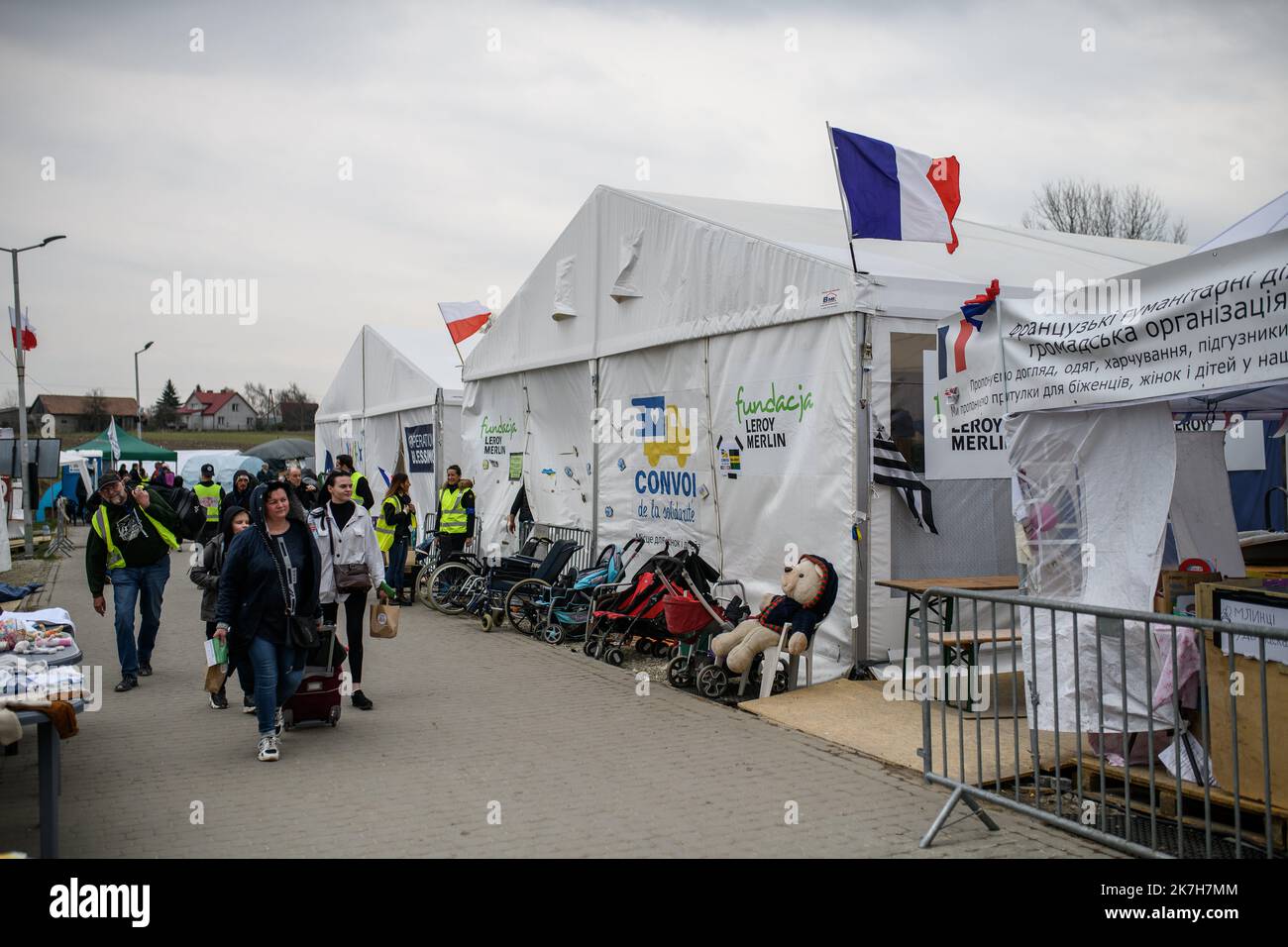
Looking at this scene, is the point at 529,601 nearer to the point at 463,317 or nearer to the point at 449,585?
the point at 449,585

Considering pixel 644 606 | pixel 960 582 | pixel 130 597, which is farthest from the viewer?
pixel 644 606

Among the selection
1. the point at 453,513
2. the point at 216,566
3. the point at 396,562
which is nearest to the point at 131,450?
the point at 453,513

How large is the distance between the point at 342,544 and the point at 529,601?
14.4 feet

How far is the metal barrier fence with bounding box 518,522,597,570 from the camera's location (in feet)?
42.9

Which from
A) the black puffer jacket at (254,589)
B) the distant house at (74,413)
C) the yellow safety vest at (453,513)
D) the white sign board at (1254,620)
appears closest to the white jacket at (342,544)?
the black puffer jacket at (254,589)

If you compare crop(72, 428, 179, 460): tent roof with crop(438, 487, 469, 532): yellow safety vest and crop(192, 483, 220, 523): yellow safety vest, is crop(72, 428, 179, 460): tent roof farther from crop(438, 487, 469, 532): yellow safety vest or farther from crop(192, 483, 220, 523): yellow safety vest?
crop(438, 487, 469, 532): yellow safety vest

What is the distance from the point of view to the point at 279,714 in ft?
23.7

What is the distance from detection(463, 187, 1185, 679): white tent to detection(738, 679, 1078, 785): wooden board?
617 mm

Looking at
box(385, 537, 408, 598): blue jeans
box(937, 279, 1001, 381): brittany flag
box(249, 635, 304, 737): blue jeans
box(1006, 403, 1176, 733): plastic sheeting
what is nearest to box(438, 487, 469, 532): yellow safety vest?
box(385, 537, 408, 598): blue jeans

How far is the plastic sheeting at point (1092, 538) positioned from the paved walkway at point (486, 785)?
2.55 ft

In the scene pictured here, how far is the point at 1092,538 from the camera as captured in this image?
232 inches
